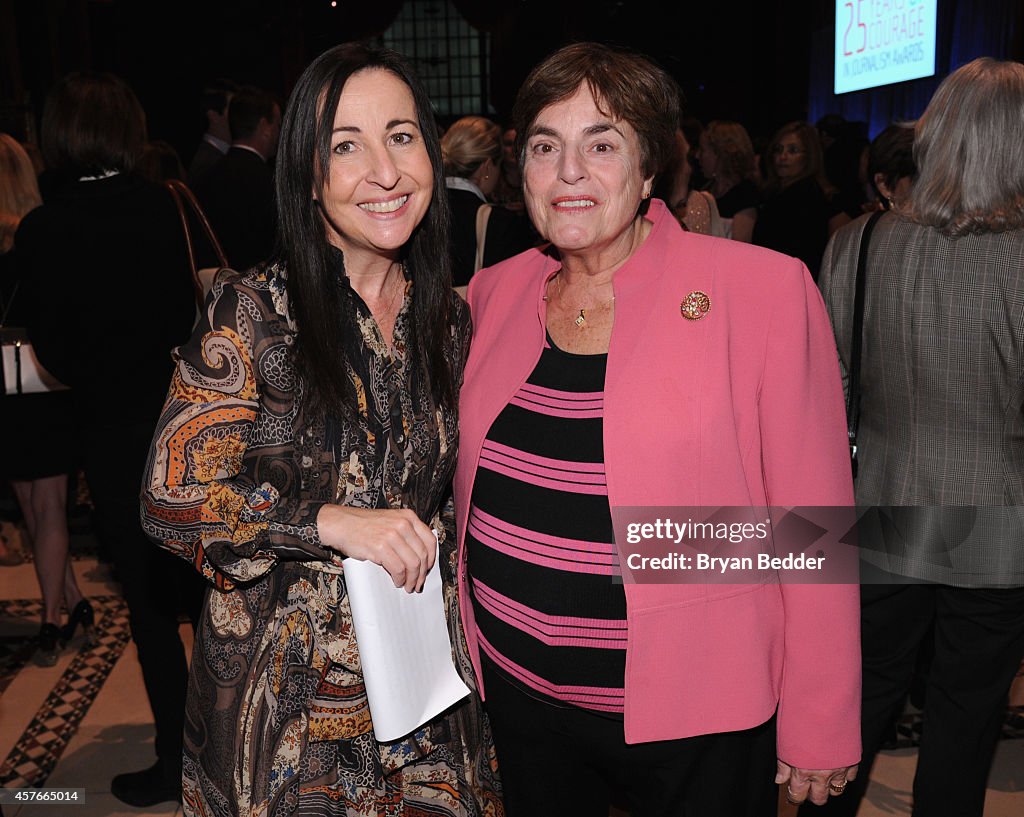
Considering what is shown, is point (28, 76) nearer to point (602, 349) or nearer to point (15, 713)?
point (15, 713)

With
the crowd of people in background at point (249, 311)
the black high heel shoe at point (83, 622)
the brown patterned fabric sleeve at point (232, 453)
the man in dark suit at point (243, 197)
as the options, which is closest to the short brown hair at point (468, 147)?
the crowd of people in background at point (249, 311)

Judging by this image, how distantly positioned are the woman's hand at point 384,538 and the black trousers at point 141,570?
1429 millimetres

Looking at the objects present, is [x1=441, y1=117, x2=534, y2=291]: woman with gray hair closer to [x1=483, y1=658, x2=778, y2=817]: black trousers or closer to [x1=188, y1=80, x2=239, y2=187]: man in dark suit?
[x1=188, y1=80, x2=239, y2=187]: man in dark suit

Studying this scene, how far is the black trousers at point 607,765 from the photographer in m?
1.58

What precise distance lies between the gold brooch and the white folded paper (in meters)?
0.59

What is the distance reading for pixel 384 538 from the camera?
1380 millimetres

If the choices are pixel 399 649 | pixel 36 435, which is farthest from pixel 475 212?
pixel 399 649

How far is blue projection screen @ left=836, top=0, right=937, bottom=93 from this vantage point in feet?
34.7

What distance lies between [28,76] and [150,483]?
31.2 feet

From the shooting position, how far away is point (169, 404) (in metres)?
1.45

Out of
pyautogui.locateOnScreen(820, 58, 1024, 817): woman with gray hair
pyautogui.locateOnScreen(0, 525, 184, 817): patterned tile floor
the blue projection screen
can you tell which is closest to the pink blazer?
pyautogui.locateOnScreen(820, 58, 1024, 817): woman with gray hair

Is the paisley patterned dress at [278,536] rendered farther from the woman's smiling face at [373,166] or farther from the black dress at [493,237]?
the black dress at [493,237]

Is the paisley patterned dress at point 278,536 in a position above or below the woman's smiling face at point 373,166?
below

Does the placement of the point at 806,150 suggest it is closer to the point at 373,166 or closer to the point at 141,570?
the point at 141,570
